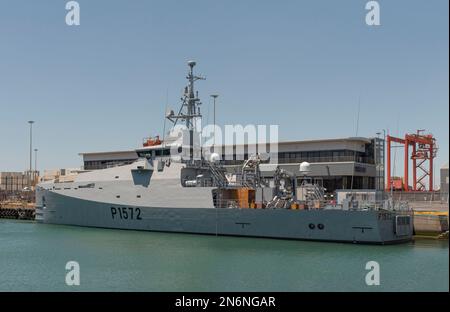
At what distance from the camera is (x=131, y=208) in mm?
29906

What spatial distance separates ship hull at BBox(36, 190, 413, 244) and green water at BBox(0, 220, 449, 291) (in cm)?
67

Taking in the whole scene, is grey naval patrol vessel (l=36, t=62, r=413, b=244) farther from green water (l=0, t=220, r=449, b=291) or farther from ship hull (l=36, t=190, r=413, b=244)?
green water (l=0, t=220, r=449, b=291)

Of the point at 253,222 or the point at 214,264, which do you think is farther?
the point at 253,222

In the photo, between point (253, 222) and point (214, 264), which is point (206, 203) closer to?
point (253, 222)

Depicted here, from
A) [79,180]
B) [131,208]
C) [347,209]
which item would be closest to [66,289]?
[347,209]

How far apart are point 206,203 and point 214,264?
887 cm

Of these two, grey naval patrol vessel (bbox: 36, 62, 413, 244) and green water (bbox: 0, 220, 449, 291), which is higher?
grey naval patrol vessel (bbox: 36, 62, 413, 244)

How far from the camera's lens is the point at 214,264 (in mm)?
18281

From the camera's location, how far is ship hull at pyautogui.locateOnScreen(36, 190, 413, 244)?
917 inches

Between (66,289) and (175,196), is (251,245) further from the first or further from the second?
(66,289)

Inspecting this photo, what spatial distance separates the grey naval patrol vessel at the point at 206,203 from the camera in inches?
936

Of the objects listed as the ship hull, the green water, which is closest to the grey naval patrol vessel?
the ship hull

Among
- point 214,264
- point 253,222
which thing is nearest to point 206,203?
point 253,222

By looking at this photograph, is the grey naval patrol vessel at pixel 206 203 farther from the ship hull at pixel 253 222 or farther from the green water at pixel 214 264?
the green water at pixel 214 264
